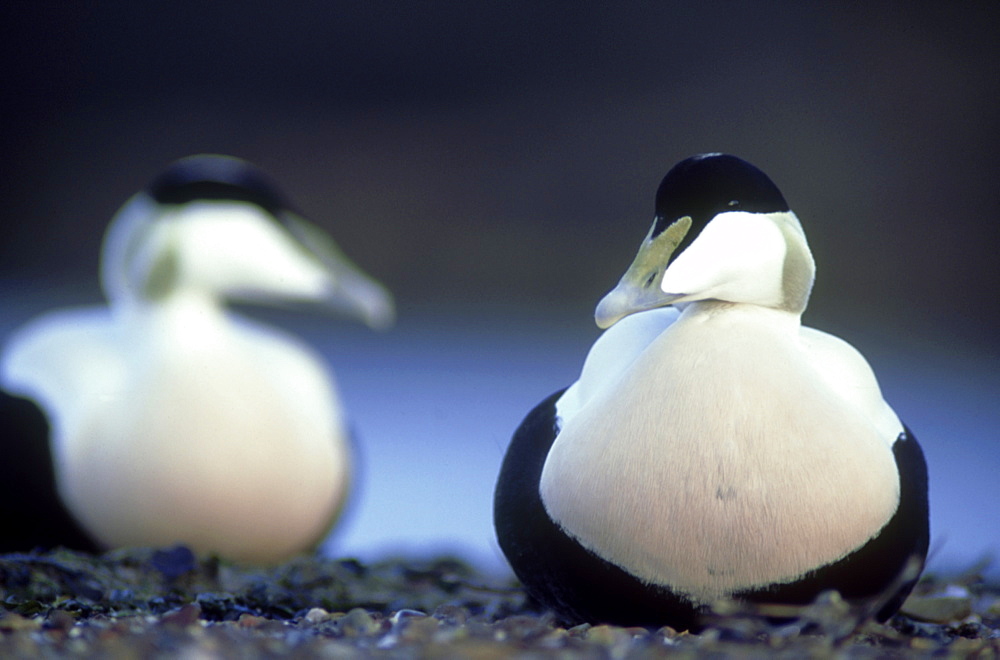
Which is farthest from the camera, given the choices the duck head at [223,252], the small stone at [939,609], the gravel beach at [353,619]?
the duck head at [223,252]

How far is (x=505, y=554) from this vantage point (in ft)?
6.40

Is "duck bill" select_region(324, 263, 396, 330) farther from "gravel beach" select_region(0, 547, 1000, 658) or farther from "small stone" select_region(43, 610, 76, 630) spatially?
"small stone" select_region(43, 610, 76, 630)

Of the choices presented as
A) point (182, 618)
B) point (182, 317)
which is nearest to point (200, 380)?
point (182, 317)

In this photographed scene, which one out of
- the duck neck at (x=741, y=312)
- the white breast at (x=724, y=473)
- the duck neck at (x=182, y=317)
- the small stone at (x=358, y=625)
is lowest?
the small stone at (x=358, y=625)

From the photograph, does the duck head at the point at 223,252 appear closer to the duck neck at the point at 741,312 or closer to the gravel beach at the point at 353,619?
the gravel beach at the point at 353,619

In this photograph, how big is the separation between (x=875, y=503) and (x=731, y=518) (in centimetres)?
22

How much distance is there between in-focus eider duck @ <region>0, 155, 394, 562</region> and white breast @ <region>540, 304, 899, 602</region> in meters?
1.67

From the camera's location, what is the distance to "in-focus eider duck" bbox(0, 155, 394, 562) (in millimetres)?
3172

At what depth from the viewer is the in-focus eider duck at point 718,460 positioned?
1681 millimetres

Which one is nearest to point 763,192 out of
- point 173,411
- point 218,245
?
point 173,411

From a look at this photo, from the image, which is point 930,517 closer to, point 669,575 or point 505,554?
point 669,575

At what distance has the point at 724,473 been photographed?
1680 mm

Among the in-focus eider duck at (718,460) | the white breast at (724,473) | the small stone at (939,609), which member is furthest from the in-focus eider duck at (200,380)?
the small stone at (939,609)

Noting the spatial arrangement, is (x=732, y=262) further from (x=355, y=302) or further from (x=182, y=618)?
(x=355, y=302)
